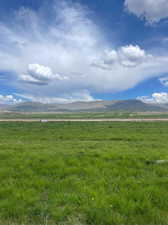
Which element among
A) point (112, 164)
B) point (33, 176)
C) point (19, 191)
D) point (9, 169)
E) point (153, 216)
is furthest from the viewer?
point (112, 164)

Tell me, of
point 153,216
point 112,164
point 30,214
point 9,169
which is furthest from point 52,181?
point 153,216

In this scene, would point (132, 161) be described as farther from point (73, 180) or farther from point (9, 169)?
point (9, 169)

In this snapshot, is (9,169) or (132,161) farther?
(132,161)

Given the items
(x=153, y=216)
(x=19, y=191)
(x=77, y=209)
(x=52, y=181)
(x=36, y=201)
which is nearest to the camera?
(x=153, y=216)

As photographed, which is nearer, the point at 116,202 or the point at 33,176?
the point at 116,202

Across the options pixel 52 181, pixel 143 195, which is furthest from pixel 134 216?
pixel 52 181

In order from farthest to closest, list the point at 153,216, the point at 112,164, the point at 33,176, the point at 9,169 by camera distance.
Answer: the point at 112,164 → the point at 9,169 → the point at 33,176 → the point at 153,216

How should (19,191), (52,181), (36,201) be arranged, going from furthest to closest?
(52,181), (19,191), (36,201)

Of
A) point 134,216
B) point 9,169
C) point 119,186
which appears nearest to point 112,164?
point 119,186

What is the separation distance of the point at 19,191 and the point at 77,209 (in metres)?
1.87

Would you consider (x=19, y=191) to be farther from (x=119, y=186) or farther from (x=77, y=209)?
(x=119, y=186)

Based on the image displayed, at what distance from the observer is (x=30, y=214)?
11.4 ft

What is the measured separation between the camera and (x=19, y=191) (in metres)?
4.32

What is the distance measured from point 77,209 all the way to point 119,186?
1547 mm
